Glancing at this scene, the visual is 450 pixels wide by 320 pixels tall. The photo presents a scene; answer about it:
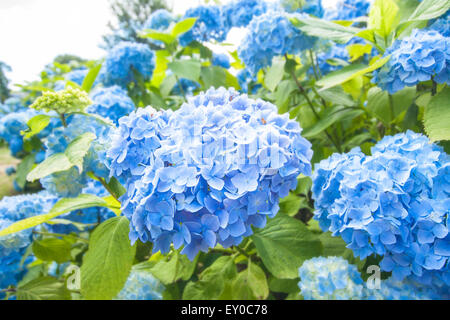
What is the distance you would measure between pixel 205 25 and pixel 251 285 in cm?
163

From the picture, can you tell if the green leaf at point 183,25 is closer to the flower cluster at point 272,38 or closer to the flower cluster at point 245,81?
the flower cluster at point 272,38

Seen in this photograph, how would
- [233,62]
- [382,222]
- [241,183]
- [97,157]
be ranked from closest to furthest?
[241,183] → [382,222] → [97,157] → [233,62]

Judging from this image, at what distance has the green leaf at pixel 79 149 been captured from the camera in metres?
0.79

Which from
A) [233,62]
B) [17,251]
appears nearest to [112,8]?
[233,62]

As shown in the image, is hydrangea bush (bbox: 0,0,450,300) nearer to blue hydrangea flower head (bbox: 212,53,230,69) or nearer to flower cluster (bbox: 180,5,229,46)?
flower cluster (bbox: 180,5,229,46)

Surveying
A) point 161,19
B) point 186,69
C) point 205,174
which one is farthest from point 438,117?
point 161,19

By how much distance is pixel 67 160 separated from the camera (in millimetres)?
818

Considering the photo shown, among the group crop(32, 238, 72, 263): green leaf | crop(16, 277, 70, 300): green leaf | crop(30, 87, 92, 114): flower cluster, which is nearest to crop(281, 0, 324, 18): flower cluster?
crop(30, 87, 92, 114): flower cluster

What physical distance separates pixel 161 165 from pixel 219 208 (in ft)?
0.54

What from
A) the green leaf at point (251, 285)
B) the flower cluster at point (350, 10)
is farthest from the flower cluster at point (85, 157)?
the flower cluster at point (350, 10)

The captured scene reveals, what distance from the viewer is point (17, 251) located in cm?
126

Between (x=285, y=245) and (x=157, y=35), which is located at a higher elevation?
(x=157, y=35)

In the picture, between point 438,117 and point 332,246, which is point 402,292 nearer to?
point 332,246

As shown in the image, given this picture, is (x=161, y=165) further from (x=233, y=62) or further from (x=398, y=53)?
(x=233, y=62)
